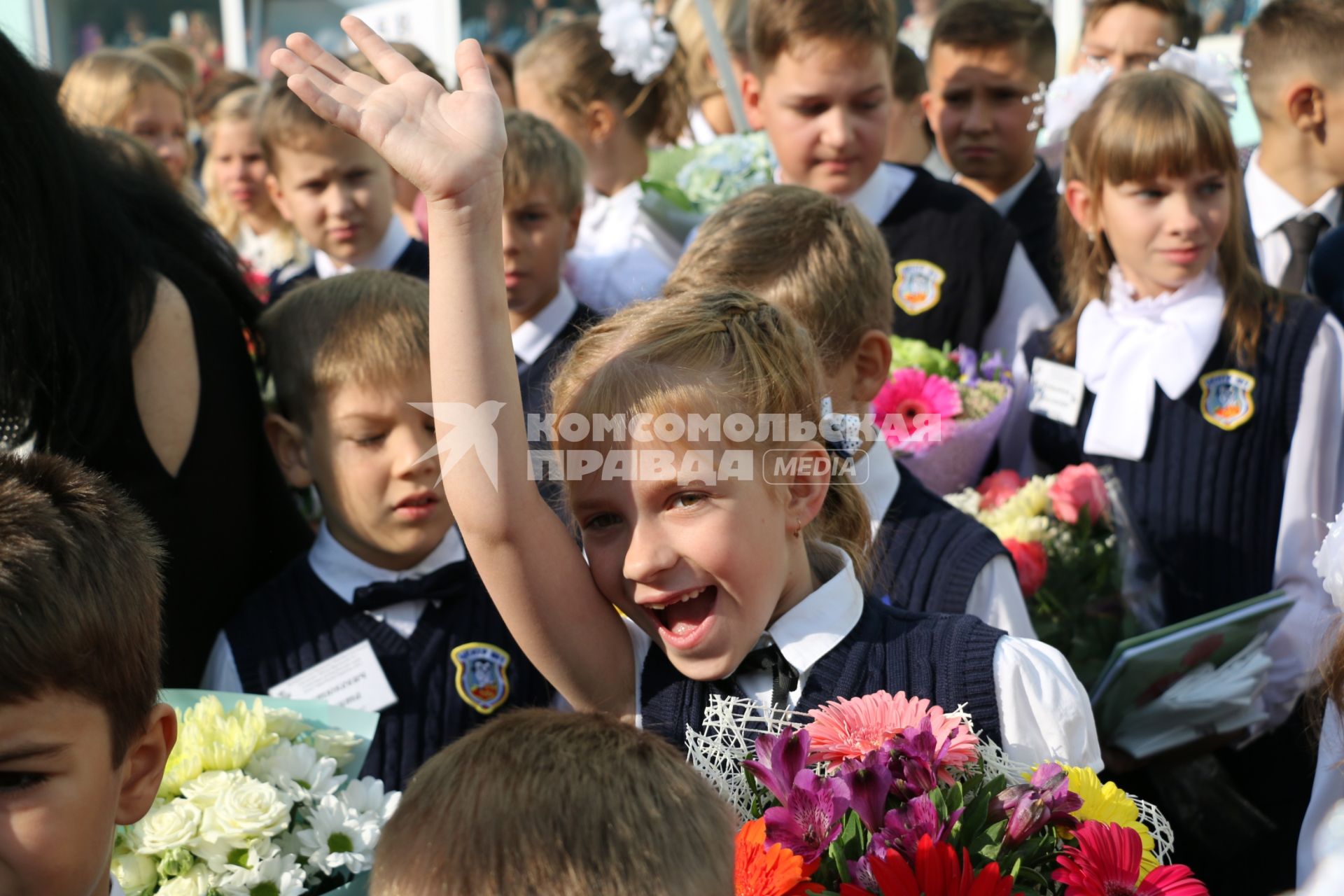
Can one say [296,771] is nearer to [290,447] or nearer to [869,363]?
[290,447]

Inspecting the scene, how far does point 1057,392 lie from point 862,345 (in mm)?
959

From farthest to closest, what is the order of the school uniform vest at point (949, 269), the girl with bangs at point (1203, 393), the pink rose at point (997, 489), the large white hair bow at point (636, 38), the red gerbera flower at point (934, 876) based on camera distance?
the large white hair bow at point (636, 38), the school uniform vest at point (949, 269), the girl with bangs at point (1203, 393), the pink rose at point (997, 489), the red gerbera flower at point (934, 876)

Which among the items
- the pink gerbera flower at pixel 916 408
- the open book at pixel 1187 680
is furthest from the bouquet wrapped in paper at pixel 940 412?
the open book at pixel 1187 680

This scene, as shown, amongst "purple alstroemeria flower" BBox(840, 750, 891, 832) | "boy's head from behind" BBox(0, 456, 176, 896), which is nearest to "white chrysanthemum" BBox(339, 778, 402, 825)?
"boy's head from behind" BBox(0, 456, 176, 896)

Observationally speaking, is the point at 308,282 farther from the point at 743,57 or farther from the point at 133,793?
the point at 743,57

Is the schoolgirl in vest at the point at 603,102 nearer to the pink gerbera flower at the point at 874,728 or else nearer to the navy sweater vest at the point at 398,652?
the navy sweater vest at the point at 398,652

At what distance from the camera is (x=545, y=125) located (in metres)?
4.00

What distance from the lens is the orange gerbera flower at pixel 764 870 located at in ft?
4.48

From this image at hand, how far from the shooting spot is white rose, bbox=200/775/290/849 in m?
1.84

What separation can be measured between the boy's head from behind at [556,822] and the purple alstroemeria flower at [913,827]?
0.20 m

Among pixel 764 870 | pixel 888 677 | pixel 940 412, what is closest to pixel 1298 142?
pixel 940 412

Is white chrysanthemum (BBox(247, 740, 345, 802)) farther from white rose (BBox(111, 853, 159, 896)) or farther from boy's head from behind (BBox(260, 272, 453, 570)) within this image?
boy's head from behind (BBox(260, 272, 453, 570))

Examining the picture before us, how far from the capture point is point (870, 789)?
4.84ft

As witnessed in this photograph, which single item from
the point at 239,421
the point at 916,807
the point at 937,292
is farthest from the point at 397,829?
the point at 937,292
